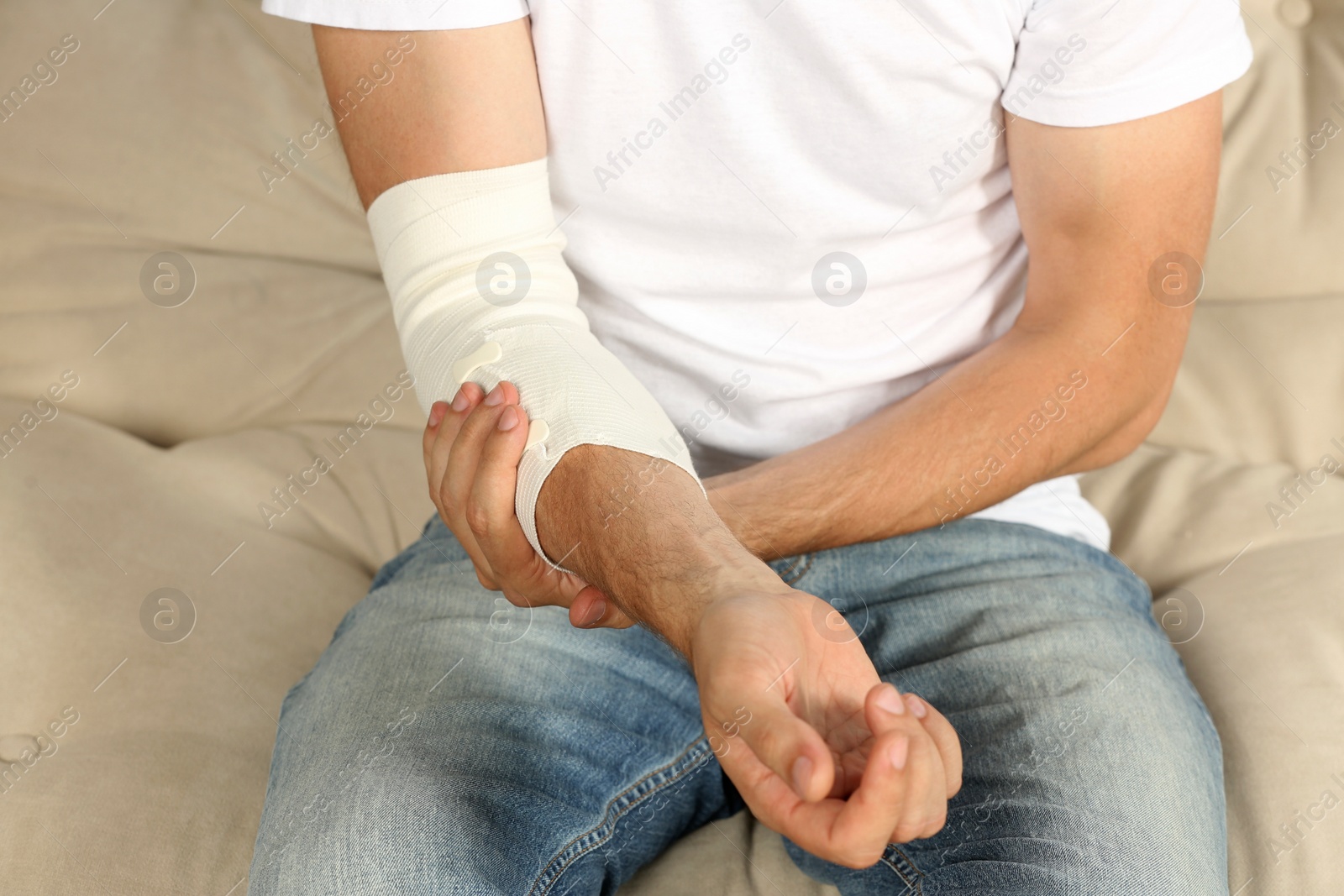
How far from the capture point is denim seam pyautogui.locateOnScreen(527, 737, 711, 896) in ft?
1.80

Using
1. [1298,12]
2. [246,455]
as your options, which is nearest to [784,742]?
[246,455]

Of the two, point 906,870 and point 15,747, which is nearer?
point 906,870

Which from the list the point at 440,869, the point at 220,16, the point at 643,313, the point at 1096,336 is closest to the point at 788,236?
the point at 643,313

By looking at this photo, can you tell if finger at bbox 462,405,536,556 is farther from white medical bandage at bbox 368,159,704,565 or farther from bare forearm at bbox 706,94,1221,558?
bare forearm at bbox 706,94,1221,558

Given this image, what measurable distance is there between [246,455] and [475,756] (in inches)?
23.3

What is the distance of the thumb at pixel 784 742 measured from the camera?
1.25 feet

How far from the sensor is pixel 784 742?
395 millimetres

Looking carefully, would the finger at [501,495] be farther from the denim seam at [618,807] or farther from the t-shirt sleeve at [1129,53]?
the t-shirt sleeve at [1129,53]

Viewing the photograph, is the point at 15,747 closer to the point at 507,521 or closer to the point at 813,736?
the point at 507,521

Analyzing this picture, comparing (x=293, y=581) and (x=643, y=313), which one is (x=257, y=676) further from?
(x=643, y=313)

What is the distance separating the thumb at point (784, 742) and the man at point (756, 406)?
0.08 meters

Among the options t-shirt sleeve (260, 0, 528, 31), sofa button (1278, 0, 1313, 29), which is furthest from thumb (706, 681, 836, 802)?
sofa button (1278, 0, 1313, 29)

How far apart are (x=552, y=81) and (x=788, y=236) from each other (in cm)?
20

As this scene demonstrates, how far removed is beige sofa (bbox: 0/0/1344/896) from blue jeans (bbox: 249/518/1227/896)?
100mm
